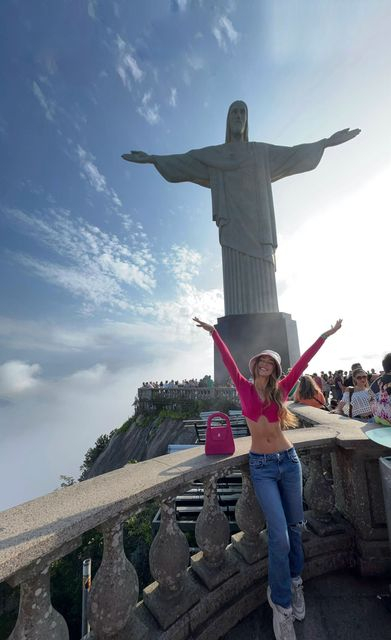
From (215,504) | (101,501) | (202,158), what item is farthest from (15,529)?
(202,158)

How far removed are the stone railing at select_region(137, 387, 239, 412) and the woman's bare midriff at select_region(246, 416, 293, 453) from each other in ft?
41.0

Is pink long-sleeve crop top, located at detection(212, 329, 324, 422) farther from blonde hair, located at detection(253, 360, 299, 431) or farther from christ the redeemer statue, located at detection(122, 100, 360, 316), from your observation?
christ the redeemer statue, located at detection(122, 100, 360, 316)

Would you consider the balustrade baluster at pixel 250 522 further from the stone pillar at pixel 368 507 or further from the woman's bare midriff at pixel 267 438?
the stone pillar at pixel 368 507

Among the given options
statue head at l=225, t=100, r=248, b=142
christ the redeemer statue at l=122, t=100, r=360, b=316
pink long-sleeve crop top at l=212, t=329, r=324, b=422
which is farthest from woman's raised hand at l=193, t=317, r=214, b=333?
statue head at l=225, t=100, r=248, b=142

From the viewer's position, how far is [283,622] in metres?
1.92

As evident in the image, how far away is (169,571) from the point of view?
191 centimetres

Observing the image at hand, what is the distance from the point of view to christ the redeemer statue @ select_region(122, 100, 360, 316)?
650 inches

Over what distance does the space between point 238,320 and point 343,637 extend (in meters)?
13.7

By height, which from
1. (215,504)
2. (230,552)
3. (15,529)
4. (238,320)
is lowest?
(230,552)

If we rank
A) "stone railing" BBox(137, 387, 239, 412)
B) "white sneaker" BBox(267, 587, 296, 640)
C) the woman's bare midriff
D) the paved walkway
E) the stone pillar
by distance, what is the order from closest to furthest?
"white sneaker" BBox(267, 587, 296, 640), the paved walkway, the woman's bare midriff, the stone pillar, "stone railing" BBox(137, 387, 239, 412)

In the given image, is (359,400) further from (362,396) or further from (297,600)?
(297,600)

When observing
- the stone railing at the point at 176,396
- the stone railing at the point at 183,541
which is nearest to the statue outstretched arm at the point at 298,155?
the stone railing at the point at 176,396

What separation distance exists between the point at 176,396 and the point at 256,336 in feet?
20.5

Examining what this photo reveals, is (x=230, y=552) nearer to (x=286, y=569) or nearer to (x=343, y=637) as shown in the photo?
(x=286, y=569)
